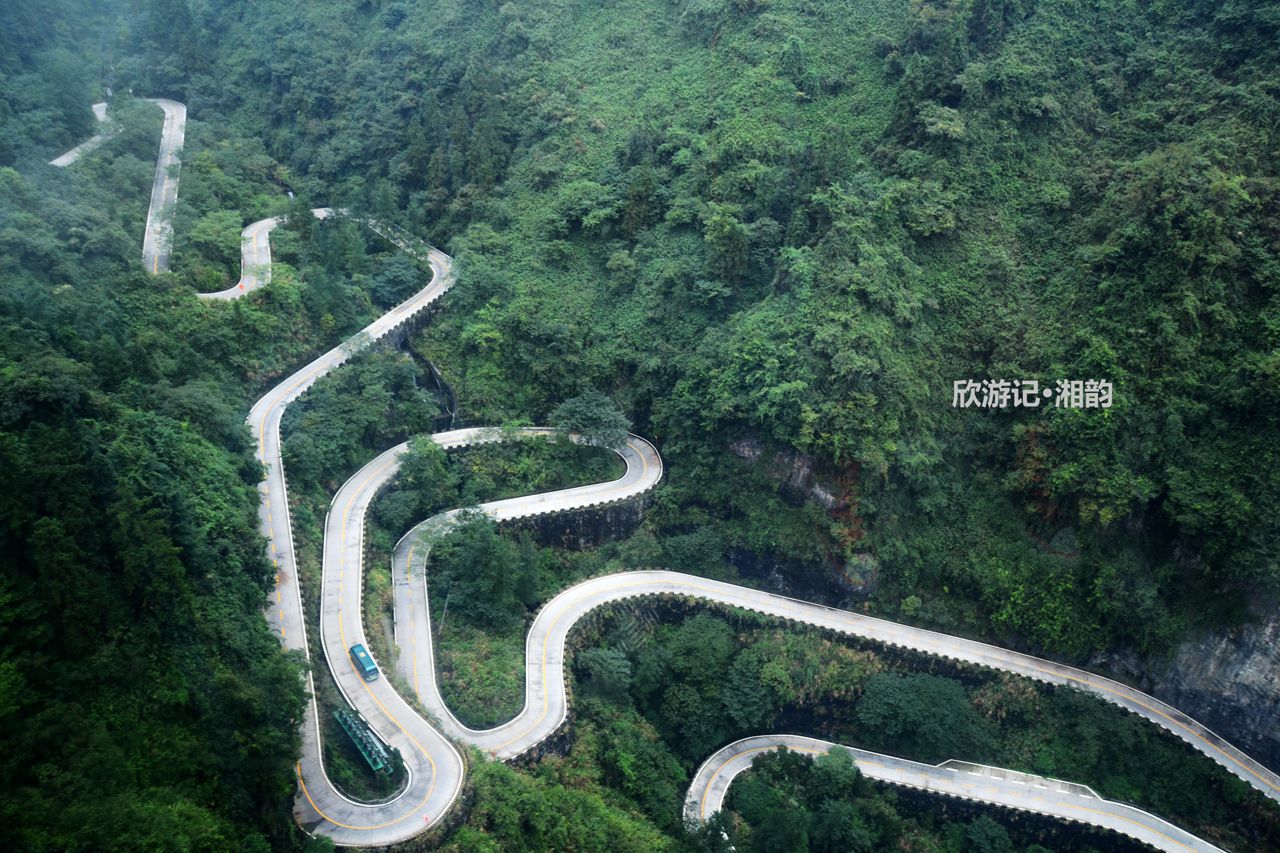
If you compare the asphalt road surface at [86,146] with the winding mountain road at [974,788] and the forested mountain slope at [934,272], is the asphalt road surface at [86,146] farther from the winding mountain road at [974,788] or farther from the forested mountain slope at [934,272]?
the winding mountain road at [974,788]

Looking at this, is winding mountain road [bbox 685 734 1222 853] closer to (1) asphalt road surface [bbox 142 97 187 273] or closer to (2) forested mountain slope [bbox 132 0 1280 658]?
(2) forested mountain slope [bbox 132 0 1280 658]

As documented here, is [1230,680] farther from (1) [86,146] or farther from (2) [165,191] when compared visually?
(1) [86,146]

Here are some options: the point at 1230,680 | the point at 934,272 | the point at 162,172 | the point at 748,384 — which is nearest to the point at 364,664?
the point at 748,384

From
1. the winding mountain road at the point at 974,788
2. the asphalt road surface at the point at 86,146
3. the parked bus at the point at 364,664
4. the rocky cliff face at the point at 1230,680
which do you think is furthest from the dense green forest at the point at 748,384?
the parked bus at the point at 364,664

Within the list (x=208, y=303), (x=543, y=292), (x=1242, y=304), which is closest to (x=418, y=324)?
(x=543, y=292)

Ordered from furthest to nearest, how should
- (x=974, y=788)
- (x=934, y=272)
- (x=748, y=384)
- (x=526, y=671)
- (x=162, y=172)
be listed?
(x=162, y=172) → (x=934, y=272) → (x=748, y=384) → (x=974, y=788) → (x=526, y=671)
